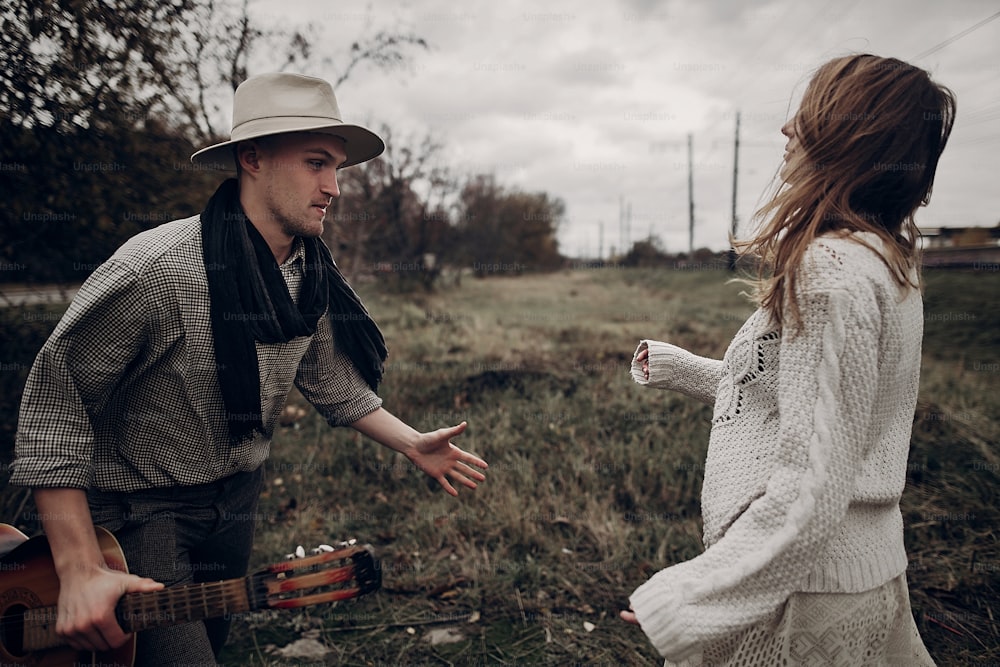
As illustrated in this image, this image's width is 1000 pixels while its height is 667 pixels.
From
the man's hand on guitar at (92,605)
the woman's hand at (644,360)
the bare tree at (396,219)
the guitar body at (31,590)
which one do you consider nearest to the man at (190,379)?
the man's hand on guitar at (92,605)

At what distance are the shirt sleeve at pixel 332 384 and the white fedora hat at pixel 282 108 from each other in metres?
0.84

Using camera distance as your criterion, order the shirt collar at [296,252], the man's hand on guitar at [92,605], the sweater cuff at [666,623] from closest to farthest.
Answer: the sweater cuff at [666,623], the man's hand on guitar at [92,605], the shirt collar at [296,252]

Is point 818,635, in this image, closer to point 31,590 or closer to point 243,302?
point 243,302

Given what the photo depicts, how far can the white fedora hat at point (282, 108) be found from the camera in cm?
218

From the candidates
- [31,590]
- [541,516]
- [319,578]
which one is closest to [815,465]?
[319,578]

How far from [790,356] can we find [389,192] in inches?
754

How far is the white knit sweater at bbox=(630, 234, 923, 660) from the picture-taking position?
1.23 metres

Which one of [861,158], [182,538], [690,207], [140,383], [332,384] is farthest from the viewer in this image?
[690,207]

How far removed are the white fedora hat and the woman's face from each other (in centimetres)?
152

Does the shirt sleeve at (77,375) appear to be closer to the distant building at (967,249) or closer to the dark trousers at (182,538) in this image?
the dark trousers at (182,538)

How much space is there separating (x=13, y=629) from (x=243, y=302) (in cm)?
129

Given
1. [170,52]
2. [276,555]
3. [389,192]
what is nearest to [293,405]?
[276,555]

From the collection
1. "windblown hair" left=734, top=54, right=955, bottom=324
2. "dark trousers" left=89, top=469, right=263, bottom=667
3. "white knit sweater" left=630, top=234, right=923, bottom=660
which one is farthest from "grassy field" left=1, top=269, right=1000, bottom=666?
"windblown hair" left=734, top=54, right=955, bottom=324

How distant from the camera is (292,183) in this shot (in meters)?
2.25
